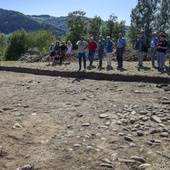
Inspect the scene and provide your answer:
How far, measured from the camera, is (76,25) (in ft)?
240

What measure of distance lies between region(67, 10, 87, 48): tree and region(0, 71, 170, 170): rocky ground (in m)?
60.2

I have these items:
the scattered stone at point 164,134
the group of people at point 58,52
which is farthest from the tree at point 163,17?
the scattered stone at point 164,134

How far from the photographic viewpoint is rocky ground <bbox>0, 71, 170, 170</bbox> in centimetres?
573

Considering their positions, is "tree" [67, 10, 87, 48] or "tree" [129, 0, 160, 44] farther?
"tree" [67, 10, 87, 48]

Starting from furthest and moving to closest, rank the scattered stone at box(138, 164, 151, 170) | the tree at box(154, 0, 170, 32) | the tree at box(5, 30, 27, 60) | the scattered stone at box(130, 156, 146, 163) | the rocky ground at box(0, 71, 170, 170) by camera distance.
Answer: the tree at box(5, 30, 27, 60)
the tree at box(154, 0, 170, 32)
the rocky ground at box(0, 71, 170, 170)
the scattered stone at box(130, 156, 146, 163)
the scattered stone at box(138, 164, 151, 170)

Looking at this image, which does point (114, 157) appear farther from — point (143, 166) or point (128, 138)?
point (128, 138)

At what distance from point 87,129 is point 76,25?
68136 millimetres

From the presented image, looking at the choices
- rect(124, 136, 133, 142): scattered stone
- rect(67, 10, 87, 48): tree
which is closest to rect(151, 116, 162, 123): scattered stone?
rect(124, 136, 133, 142): scattered stone

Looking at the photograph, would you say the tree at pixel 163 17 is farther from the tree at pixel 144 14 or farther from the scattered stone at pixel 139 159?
the scattered stone at pixel 139 159

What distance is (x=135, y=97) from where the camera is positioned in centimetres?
1043

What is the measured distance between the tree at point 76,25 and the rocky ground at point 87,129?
6015cm

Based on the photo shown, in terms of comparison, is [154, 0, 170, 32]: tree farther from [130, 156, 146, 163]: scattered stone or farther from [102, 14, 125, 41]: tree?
Result: [130, 156, 146, 163]: scattered stone

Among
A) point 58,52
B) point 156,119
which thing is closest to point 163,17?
point 58,52

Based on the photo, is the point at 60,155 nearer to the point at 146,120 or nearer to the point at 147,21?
the point at 146,120
